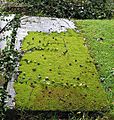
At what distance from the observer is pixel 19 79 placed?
623cm

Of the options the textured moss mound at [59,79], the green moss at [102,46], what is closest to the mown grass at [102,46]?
the green moss at [102,46]

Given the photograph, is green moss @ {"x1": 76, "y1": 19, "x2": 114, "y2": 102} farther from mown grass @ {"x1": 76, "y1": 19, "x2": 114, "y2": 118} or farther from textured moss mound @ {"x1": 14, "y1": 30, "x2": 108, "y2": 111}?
textured moss mound @ {"x1": 14, "y1": 30, "x2": 108, "y2": 111}

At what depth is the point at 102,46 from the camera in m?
8.30

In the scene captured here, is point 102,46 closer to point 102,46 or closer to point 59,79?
point 102,46

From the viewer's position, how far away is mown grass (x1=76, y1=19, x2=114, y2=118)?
22.2 feet

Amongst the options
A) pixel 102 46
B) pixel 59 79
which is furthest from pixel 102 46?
pixel 59 79

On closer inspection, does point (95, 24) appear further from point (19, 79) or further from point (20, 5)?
point (19, 79)

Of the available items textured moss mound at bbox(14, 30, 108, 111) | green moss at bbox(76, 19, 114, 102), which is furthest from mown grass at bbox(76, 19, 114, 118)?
textured moss mound at bbox(14, 30, 108, 111)

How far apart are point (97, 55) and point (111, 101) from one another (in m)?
1.88

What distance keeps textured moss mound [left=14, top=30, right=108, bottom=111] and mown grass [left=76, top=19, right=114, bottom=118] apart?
0.18 meters

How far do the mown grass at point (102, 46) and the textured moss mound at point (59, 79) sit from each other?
0.60ft

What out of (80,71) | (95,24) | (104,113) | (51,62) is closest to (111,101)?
(104,113)

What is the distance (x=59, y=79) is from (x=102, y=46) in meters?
2.24

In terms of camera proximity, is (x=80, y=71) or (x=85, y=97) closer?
(x=85, y=97)
